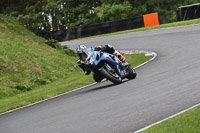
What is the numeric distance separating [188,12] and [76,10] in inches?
→ 1114

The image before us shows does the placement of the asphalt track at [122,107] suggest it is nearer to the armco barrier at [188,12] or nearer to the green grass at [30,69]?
the green grass at [30,69]

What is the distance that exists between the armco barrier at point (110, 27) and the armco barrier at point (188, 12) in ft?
8.43

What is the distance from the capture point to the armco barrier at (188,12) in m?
35.9

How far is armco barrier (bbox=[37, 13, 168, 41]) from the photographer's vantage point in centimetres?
3997

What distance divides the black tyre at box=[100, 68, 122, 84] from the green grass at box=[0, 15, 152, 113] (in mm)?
2637

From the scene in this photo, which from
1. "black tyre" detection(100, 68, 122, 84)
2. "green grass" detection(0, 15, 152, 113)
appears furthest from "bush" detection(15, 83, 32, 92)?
"black tyre" detection(100, 68, 122, 84)

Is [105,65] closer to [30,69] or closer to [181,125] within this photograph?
[181,125]

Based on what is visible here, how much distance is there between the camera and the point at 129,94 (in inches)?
429

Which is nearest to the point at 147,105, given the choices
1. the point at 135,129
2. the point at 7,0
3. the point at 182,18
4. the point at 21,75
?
the point at 135,129

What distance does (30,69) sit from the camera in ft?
69.2

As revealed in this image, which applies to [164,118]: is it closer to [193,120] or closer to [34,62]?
[193,120]

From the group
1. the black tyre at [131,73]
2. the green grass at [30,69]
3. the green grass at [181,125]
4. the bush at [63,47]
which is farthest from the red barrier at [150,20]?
the green grass at [181,125]

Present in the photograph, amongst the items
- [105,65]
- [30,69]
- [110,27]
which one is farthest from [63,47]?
[105,65]

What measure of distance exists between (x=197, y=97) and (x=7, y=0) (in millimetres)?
65969
